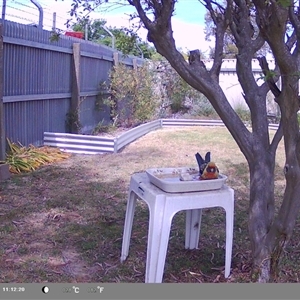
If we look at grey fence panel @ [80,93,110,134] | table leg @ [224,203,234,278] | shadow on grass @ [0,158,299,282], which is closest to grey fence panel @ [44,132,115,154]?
grey fence panel @ [80,93,110,134]

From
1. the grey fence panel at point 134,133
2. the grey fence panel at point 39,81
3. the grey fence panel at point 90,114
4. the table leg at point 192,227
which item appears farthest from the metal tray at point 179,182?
the grey fence panel at point 90,114

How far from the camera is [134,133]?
10734 millimetres

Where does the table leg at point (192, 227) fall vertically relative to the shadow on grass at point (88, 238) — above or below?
above

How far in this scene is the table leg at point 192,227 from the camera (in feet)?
12.9

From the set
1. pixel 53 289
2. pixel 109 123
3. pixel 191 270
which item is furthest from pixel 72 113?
pixel 53 289

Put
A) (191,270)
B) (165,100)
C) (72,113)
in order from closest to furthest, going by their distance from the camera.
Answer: (191,270) < (72,113) < (165,100)

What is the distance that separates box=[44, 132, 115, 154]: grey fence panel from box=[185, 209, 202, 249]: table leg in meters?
4.84

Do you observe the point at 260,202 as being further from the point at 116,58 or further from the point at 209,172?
the point at 116,58

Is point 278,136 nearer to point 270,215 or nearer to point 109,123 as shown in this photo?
point 270,215

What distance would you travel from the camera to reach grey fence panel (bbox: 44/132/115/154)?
340 inches

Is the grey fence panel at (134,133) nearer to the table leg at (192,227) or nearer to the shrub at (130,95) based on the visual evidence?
the shrub at (130,95)

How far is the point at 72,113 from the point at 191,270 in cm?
704

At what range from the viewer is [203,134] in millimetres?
11961

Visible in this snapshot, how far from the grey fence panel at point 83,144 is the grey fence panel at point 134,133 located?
0.79 feet
